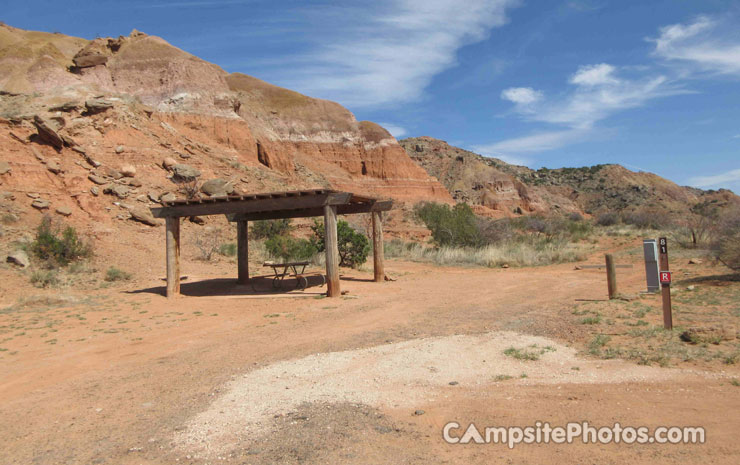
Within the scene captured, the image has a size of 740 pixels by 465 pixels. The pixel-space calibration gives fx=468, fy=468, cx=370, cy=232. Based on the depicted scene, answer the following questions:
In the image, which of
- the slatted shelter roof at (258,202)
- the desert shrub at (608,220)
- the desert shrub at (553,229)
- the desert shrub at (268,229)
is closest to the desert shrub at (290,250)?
the desert shrub at (268,229)

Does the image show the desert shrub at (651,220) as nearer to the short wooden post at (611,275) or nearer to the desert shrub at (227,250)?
the short wooden post at (611,275)

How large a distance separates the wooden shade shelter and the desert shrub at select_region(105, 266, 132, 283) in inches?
121

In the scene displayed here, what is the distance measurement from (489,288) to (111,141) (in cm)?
2116

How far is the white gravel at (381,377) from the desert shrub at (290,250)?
12947mm

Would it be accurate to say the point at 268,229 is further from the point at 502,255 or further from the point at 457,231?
the point at 502,255

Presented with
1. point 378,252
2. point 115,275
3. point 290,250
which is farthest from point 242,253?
point 290,250

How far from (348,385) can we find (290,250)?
14505mm

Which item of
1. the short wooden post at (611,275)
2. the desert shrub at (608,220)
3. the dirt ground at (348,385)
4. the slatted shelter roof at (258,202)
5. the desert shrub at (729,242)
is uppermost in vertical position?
the desert shrub at (608,220)

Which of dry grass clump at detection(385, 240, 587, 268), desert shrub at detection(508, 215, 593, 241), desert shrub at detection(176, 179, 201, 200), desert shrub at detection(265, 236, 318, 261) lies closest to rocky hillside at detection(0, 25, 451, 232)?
desert shrub at detection(176, 179, 201, 200)

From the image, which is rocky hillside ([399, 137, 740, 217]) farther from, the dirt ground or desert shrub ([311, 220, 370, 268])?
the dirt ground

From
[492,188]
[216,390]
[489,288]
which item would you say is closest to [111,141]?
[489,288]

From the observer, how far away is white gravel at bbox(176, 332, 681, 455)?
3924mm

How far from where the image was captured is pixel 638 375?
4418mm

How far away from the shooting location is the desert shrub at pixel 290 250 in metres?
18.7
